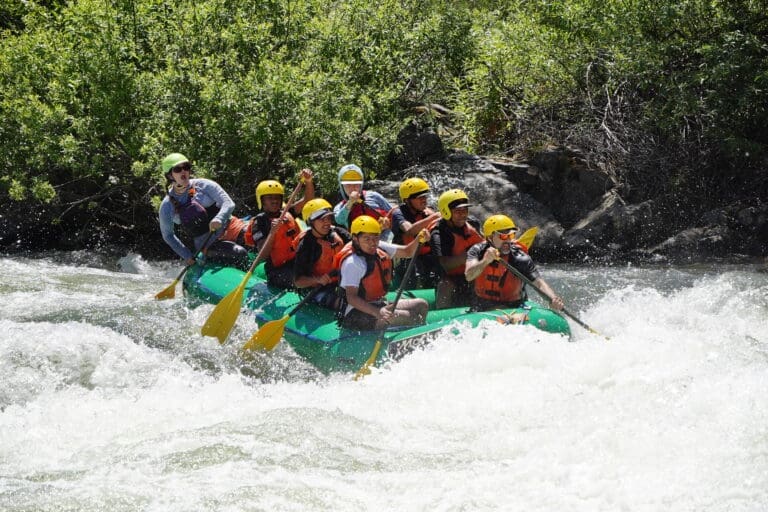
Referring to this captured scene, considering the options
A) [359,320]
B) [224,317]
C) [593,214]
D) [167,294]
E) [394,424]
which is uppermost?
[359,320]

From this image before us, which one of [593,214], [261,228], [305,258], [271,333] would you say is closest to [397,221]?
[305,258]

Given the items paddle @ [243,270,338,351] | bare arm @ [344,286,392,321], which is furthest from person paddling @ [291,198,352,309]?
bare arm @ [344,286,392,321]

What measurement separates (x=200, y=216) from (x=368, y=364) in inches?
117

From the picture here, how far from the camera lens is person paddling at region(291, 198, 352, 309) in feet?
23.3

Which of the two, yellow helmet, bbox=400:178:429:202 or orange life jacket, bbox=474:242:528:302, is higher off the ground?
yellow helmet, bbox=400:178:429:202

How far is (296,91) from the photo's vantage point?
34.9 feet

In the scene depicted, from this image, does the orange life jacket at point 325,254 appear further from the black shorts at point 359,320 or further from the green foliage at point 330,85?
the green foliage at point 330,85

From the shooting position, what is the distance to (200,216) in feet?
28.1

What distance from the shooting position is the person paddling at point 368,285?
21.6 feet

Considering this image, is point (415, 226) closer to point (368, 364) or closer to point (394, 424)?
point (368, 364)

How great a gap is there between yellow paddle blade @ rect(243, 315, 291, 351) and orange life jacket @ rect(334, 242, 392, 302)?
68 centimetres

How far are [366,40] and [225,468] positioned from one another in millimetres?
8302

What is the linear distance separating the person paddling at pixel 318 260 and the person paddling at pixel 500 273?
107cm

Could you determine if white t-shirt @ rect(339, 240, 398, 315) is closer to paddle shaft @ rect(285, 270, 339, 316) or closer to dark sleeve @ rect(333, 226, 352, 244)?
paddle shaft @ rect(285, 270, 339, 316)
